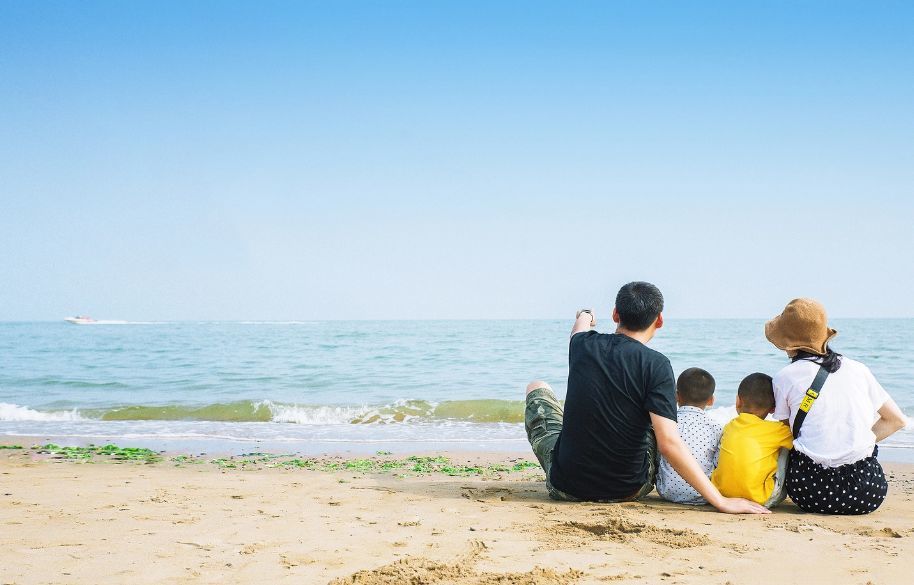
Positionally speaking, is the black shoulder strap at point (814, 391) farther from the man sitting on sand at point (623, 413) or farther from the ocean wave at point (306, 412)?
the ocean wave at point (306, 412)

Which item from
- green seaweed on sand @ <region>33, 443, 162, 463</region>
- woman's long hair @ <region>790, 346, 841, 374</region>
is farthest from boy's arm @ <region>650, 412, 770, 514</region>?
green seaweed on sand @ <region>33, 443, 162, 463</region>

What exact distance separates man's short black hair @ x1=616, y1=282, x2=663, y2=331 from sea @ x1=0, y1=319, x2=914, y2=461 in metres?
4.75

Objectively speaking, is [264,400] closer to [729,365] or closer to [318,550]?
[318,550]

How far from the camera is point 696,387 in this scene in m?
4.79

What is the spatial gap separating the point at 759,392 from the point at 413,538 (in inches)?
91.2

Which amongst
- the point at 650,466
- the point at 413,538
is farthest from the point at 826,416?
the point at 413,538

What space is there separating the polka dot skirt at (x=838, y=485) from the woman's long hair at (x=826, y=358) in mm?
584

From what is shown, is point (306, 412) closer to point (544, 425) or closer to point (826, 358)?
point (544, 425)

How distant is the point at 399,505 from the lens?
4918 millimetres

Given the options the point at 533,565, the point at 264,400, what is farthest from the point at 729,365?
the point at 533,565

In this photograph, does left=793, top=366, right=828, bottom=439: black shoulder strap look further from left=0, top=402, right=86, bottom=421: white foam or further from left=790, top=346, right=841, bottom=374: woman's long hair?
left=0, top=402, right=86, bottom=421: white foam

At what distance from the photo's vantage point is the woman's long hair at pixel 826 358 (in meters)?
4.18

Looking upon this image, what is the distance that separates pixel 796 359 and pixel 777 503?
3.36ft

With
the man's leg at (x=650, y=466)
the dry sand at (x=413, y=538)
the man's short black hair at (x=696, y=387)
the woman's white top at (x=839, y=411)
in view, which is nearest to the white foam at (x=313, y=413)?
the dry sand at (x=413, y=538)
